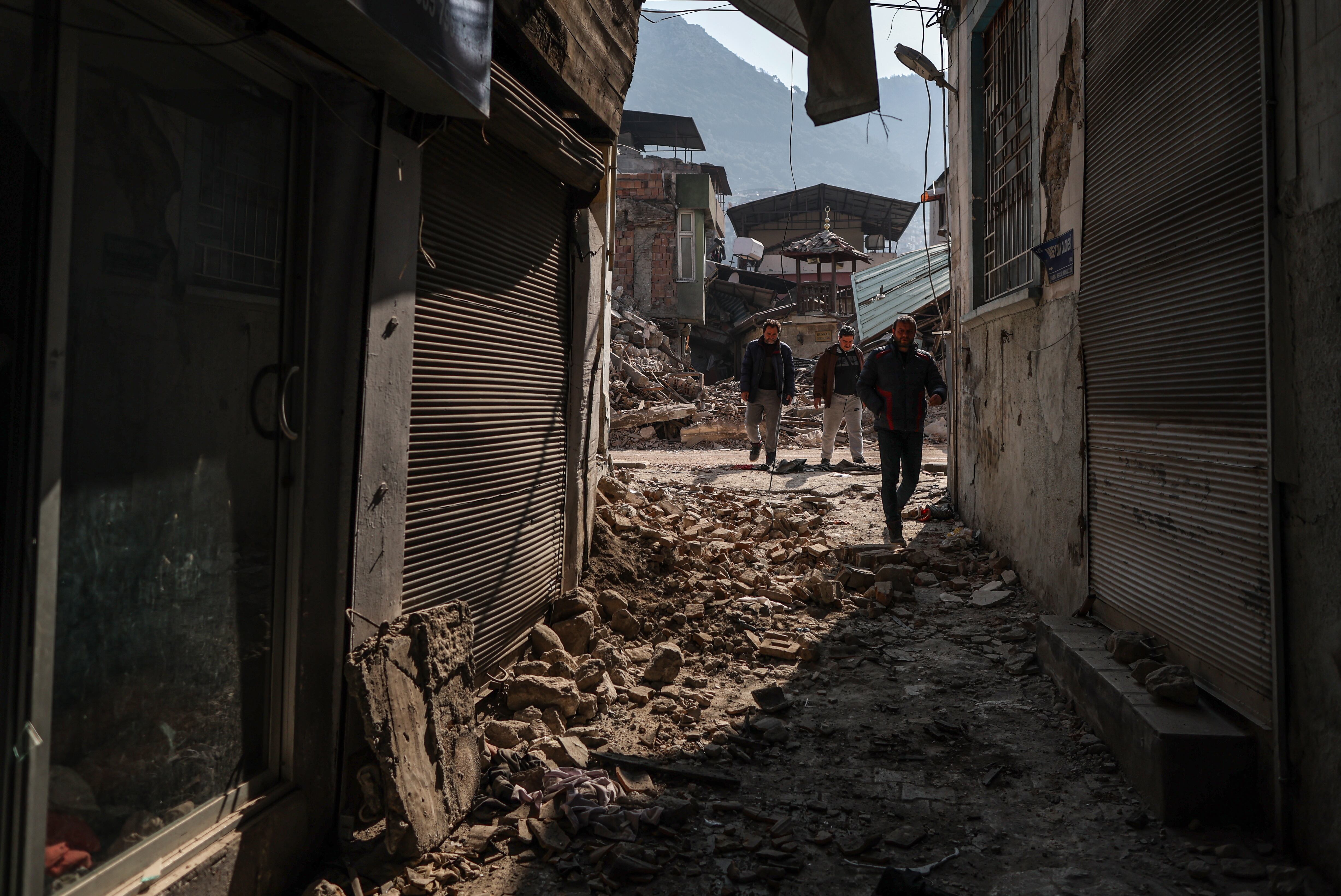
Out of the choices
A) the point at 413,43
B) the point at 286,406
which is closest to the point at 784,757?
the point at 286,406

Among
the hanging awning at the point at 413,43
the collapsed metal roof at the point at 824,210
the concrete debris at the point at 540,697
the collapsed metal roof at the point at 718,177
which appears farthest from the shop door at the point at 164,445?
the collapsed metal roof at the point at 824,210

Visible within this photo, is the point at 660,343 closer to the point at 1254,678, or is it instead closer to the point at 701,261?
the point at 701,261

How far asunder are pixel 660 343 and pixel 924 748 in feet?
74.7

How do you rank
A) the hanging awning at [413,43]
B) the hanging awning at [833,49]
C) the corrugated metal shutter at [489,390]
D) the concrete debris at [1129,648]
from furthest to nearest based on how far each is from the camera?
1. the hanging awning at [833,49]
2. the concrete debris at [1129,648]
3. the corrugated metal shutter at [489,390]
4. the hanging awning at [413,43]

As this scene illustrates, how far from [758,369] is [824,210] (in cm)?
3193

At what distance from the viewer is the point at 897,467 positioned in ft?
23.8

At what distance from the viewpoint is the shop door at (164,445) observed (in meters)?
1.99

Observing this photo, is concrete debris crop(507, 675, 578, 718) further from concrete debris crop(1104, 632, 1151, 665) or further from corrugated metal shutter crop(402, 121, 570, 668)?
concrete debris crop(1104, 632, 1151, 665)

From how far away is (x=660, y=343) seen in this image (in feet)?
85.3

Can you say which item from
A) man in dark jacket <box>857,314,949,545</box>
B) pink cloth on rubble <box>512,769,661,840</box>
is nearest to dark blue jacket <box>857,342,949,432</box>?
man in dark jacket <box>857,314,949,545</box>

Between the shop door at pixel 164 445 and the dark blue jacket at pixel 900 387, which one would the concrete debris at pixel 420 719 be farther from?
the dark blue jacket at pixel 900 387

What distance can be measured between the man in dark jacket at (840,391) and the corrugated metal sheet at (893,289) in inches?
271

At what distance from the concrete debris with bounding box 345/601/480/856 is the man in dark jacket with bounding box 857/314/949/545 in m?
4.73

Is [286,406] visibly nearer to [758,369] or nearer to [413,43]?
[413,43]
